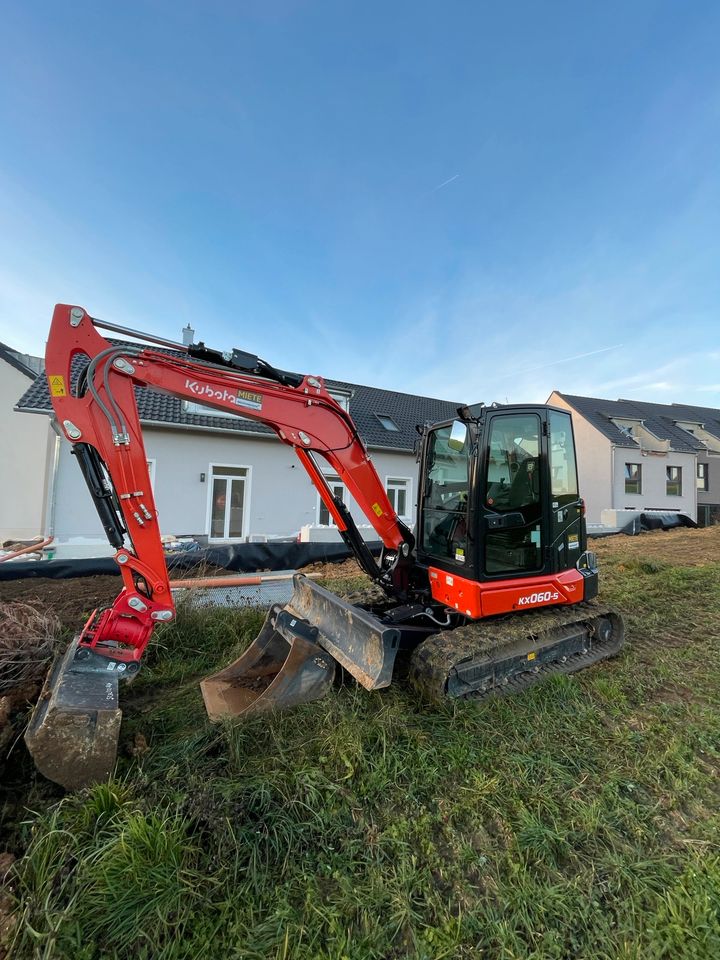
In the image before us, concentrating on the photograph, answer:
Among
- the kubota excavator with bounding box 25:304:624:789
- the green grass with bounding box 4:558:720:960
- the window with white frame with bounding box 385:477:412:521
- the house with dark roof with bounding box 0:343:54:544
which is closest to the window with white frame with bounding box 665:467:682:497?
the window with white frame with bounding box 385:477:412:521

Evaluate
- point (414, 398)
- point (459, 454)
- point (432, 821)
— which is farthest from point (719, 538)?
point (432, 821)

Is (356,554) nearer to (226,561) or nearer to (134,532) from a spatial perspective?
(134,532)

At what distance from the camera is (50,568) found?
23.3 feet

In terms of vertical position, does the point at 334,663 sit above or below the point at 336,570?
above

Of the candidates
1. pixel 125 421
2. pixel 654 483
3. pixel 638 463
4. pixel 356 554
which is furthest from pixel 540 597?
pixel 654 483

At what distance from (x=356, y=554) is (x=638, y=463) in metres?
24.3

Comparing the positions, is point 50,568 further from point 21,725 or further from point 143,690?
point 21,725

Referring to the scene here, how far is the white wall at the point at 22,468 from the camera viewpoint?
12.3 meters

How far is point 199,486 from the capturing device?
11180 mm

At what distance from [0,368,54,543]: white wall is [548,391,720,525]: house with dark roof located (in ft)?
70.3

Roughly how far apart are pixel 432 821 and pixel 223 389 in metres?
2.97

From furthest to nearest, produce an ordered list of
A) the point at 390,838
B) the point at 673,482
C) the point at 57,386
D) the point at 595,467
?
the point at 673,482
the point at 595,467
the point at 57,386
the point at 390,838

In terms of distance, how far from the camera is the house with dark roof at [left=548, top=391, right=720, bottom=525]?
22.3 meters

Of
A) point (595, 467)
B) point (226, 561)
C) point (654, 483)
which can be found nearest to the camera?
point (226, 561)
